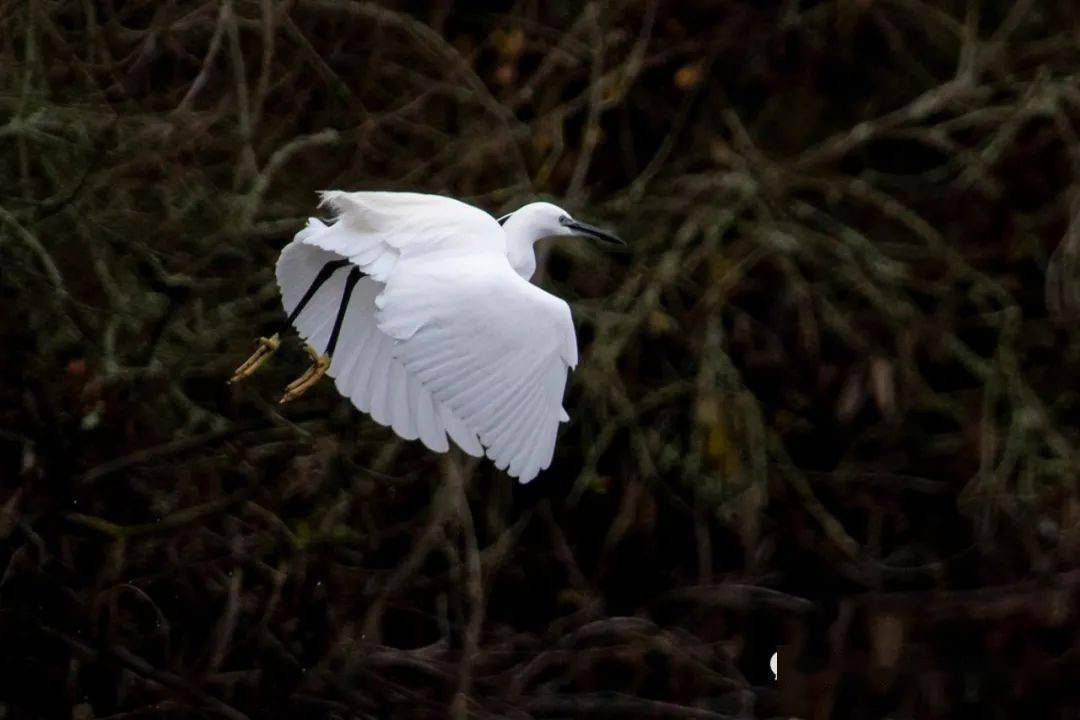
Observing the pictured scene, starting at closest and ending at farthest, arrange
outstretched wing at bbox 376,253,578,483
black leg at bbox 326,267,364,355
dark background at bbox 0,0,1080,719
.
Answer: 1. outstretched wing at bbox 376,253,578,483
2. black leg at bbox 326,267,364,355
3. dark background at bbox 0,0,1080,719

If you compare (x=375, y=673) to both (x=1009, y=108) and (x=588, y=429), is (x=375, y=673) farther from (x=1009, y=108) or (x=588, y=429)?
(x=1009, y=108)

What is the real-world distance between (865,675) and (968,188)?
3.24ft

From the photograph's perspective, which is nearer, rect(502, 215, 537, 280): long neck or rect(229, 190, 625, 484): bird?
rect(229, 190, 625, 484): bird

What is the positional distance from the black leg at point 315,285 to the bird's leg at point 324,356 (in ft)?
0.13

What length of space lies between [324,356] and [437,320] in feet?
1.46

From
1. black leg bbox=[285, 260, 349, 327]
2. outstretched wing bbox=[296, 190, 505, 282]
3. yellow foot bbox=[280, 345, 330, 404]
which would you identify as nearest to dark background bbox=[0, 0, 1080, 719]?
yellow foot bbox=[280, 345, 330, 404]

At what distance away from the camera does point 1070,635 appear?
4176 millimetres

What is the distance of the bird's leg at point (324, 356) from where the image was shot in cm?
346

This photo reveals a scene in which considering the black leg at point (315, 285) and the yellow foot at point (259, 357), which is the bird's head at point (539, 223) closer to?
the black leg at point (315, 285)

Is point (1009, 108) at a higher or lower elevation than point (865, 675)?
higher

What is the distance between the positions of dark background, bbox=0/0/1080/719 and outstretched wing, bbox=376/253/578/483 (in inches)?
16.7

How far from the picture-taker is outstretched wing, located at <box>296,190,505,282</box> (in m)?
3.24

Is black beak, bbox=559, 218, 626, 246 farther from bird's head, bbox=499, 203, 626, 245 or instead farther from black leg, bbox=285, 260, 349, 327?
black leg, bbox=285, 260, 349, 327

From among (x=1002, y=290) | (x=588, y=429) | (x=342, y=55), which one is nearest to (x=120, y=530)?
(x=588, y=429)
